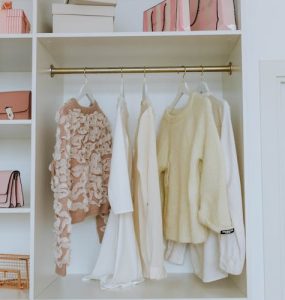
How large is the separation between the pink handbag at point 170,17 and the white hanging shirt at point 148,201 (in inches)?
12.9

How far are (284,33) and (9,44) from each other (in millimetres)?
1295

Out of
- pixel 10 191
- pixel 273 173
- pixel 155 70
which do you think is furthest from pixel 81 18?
pixel 273 173

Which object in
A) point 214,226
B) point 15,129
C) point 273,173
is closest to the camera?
point 214,226

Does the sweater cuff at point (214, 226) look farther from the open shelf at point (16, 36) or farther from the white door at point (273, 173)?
the open shelf at point (16, 36)

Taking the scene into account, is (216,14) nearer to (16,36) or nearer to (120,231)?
(16,36)

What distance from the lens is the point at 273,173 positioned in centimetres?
203

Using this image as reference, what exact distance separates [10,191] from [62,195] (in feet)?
0.75

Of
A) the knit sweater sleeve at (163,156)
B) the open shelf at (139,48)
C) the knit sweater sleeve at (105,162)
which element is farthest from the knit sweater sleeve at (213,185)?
the knit sweater sleeve at (105,162)

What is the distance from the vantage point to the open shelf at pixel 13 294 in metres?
1.64

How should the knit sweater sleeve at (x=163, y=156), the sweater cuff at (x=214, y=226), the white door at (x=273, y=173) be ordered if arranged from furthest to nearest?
the white door at (x=273, y=173)
the knit sweater sleeve at (x=163, y=156)
the sweater cuff at (x=214, y=226)

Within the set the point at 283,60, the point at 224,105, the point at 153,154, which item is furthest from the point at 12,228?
the point at 283,60

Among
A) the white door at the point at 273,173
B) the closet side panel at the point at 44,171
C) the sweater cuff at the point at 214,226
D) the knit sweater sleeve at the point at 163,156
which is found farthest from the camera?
the white door at the point at 273,173

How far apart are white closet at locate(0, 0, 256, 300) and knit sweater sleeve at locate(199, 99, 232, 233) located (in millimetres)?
113

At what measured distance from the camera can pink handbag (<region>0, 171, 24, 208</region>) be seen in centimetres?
171
